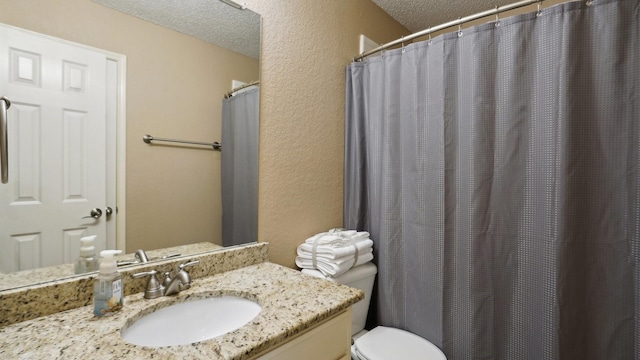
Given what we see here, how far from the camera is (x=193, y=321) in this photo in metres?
0.88

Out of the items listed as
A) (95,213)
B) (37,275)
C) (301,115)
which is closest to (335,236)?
(301,115)

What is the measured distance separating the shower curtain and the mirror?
28 millimetres

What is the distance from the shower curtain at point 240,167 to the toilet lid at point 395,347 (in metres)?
0.70

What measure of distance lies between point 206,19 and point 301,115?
0.56 meters

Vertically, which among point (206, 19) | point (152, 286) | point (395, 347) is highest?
point (206, 19)

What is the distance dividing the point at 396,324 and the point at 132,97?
156cm

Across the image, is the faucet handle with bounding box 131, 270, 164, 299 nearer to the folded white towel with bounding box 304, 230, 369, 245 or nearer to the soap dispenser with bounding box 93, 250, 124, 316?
the soap dispenser with bounding box 93, 250, 124, 316

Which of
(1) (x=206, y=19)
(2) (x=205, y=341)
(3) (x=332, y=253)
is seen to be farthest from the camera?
(3) (x=332, y=253)

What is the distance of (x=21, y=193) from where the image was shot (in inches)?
29.4

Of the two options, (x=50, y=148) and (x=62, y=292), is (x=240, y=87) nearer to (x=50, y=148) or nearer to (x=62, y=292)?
(x=50, y=148)

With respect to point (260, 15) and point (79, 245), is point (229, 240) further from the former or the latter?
point (260, 15)

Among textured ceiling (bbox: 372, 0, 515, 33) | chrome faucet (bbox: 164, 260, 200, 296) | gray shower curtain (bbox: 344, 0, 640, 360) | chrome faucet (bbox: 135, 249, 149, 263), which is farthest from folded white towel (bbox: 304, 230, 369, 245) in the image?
textured ceiling (bbox: 372, 0, 515, 33)

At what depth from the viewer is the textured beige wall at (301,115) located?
4.27 ft

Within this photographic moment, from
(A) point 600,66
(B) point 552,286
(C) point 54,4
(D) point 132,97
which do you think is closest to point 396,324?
(B) point 552,286
